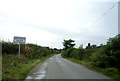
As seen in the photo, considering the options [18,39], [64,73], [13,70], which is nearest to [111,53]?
[64,73]

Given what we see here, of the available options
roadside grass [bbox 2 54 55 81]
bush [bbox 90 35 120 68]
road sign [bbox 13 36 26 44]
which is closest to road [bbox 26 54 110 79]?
roadside grass [bbox 2 54 55 81]

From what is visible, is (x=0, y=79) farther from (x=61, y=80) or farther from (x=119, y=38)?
(x=119, y=38)

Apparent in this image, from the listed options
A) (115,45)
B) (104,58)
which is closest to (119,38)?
(115,45)

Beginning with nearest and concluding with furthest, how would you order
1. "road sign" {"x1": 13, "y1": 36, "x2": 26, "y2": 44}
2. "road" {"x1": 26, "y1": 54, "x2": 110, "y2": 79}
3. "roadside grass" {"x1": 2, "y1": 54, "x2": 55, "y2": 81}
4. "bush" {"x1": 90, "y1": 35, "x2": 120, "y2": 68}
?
"roadside grass" {"x1": 2, "y1": 54, "x2": 55, "y2": 81} → "road" {"x1": 26, "y1": 54, "x2": 110, "y2": 79} → "bush" {"x1": 90, "y1": 35, "x2": 120, "y2": 68} → "road sign" {"x1": 13, "y1": 36, "x2": 26, "y2": 44}

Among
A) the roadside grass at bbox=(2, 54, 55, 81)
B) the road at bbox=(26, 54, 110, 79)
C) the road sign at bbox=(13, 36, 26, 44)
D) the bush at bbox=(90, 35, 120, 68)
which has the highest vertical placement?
the road sign at bbox=(13, 36, 26, 44)

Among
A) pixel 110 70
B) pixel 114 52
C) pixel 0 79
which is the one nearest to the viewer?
pixel 0 79

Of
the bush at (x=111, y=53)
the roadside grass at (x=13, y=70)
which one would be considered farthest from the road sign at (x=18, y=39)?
the bush at (x=111, y=53)

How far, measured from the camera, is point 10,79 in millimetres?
6363

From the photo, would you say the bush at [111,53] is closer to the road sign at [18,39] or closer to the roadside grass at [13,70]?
the roadside grass at [13,70]

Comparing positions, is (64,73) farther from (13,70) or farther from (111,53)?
(111,53)

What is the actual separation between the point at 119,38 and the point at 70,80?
6.17 metres

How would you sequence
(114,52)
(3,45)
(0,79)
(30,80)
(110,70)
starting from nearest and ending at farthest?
(0,79), (30,80), (110,70), (114,52), (3,45)

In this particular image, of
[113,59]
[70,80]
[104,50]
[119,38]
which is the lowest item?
[70,80]

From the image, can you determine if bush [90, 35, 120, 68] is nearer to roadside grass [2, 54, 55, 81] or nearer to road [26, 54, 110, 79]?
road [26, 54, 110, 79]
